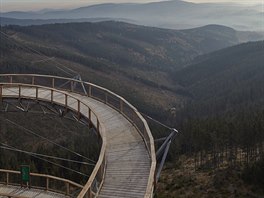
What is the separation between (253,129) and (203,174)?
11905 millimetres

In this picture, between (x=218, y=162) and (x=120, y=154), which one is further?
(x=218, y=162)

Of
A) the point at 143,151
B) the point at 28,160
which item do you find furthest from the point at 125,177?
the point at 28,160

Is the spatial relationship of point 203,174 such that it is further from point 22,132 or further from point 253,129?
point 22,132

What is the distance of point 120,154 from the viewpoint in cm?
2234

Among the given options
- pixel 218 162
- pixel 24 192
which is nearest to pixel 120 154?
pixel 24 192

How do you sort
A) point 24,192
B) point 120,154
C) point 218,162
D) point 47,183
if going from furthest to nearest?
1. point 218,162
2. point 24,192
3. point 47,183
4. point 120,154

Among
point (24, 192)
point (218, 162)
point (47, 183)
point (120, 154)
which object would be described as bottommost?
point (218, 162)

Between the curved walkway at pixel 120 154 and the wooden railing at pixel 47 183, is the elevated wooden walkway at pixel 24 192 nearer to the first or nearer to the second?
the wooden railing at pixel 47 183

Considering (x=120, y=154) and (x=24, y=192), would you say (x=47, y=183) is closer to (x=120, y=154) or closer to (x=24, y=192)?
(x=24, y=192)

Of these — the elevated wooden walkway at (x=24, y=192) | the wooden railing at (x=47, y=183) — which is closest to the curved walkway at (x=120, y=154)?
the wooden railing at (x=47, y=183)

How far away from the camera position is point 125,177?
1942 centimetres

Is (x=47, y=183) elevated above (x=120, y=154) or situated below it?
below

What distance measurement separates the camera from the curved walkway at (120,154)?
18281mm

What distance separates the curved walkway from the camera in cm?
1828
